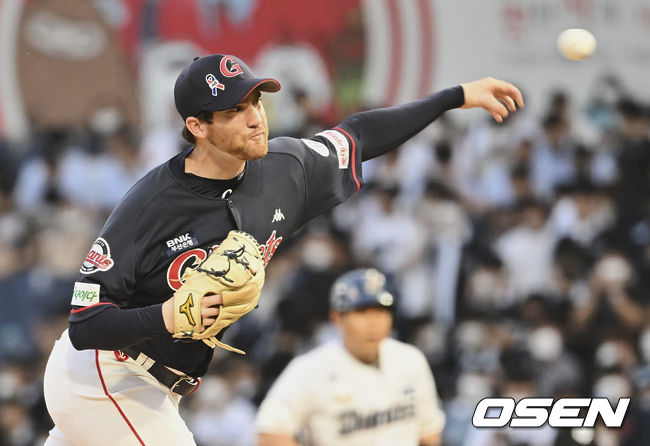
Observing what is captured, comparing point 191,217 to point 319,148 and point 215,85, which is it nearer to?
point 215,85

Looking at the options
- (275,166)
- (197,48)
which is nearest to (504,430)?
(275,166)

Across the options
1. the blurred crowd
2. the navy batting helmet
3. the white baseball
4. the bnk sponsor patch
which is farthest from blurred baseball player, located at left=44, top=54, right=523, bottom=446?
the blurred crowd

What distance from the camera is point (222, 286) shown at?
13.8 feet

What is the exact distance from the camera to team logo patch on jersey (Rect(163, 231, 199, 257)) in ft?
14.8

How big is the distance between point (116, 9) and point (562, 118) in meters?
5.23

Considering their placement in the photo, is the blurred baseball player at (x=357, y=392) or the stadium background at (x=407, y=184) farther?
the stadium background at (x=407, y=184)

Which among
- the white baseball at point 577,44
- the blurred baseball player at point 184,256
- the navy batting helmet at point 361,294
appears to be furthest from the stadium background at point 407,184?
the blurred baseball player at point 184,256

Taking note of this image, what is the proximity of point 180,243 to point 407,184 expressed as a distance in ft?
20.5

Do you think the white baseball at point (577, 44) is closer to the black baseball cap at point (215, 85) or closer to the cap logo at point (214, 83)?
the black baseball cap at point (215, 85)

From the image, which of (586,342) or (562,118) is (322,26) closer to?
(562,118)

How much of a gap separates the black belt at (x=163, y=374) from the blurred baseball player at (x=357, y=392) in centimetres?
137

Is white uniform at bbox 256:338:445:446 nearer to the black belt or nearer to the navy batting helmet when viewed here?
the navy batting helmet

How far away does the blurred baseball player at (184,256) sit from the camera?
427 cm

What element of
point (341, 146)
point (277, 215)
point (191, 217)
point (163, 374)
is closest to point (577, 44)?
point (341, 146)
